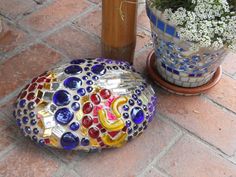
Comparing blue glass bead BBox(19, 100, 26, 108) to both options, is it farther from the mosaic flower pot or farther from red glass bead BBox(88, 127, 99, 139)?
the mosaic flower pot

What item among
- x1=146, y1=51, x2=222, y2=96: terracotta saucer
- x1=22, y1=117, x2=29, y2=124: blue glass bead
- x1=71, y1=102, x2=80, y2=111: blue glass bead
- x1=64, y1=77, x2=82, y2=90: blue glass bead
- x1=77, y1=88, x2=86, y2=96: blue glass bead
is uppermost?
x1=64, y1=77, x2=82, y2=90: blue glass bead

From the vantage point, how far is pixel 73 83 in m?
1.33

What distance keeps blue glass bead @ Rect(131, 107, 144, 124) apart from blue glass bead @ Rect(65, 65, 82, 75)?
0.73 ft

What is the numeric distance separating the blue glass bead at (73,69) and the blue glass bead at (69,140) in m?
0.21

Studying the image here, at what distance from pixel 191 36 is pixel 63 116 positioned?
0.46 m

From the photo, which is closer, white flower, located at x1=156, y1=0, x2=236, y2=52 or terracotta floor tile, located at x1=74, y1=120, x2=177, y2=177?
white flower, located at x1=156, y1=0, x2=236, y2=52

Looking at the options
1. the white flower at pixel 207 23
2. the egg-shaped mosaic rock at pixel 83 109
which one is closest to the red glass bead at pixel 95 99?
the egg-shaped mosaic rock at pixel 83 109

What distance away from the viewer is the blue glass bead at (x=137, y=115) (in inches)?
52.4

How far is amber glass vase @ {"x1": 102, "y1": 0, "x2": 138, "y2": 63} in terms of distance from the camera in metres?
1.39

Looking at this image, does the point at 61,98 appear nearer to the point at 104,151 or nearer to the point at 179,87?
the point at 104,151

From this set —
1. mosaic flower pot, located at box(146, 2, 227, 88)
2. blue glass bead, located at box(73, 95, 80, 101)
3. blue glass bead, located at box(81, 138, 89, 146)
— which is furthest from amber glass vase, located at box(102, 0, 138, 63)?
blue glass bead, located at box(81, 138, 89, 146)

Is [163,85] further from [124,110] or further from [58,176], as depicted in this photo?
[58,176]

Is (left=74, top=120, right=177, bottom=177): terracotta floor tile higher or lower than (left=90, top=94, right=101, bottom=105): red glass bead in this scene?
lower

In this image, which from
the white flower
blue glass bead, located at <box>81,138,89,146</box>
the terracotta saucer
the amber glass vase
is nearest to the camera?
the white flower
